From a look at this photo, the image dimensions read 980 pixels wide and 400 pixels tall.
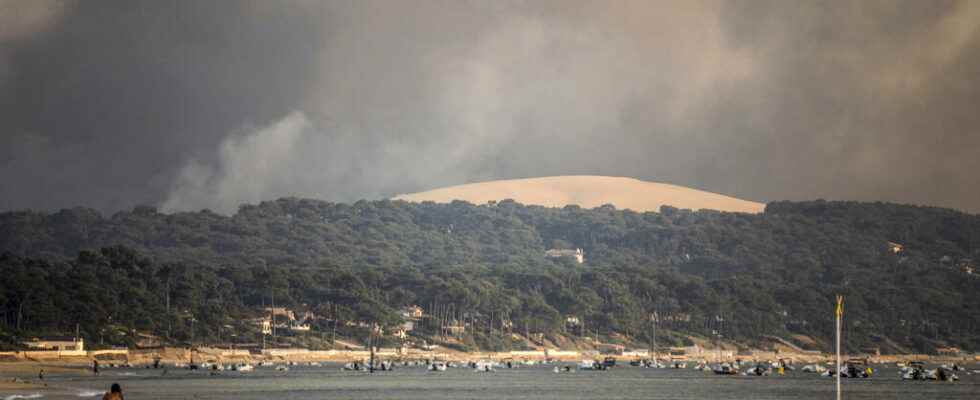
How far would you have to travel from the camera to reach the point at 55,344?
17575 cm

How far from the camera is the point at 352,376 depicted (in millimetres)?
157250

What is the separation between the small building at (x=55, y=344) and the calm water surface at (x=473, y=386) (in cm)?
1784

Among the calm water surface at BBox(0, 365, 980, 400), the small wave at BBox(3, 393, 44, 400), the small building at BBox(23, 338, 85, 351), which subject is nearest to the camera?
the small wave at BBox(3, 393, 44, 400)

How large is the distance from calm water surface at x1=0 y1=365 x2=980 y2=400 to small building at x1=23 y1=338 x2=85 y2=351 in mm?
17842

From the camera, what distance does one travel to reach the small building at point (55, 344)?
563 feet

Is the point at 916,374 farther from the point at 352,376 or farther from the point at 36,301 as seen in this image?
the point at 36,301

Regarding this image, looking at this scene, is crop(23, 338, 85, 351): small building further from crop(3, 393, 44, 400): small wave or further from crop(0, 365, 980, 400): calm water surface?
crop(3, 393, 44, 400): small wave

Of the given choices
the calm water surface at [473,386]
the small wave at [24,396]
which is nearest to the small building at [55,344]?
the calm water surface at [473,386]

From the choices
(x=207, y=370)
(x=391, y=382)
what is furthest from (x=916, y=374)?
(x=207, y=370)

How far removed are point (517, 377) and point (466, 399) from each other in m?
47.6

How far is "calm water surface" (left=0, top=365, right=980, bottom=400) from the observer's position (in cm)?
11644

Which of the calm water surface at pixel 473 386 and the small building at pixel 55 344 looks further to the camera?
Result: the small building at pixel 55 344

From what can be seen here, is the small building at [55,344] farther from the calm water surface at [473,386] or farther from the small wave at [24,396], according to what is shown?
the small wave at [24,396]

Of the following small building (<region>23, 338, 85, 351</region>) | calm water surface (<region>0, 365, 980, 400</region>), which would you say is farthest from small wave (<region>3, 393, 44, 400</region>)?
small building (<region>23, 338, 85, 351</region>)
